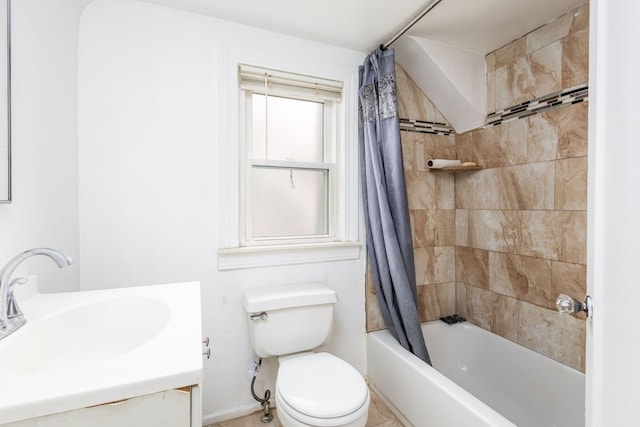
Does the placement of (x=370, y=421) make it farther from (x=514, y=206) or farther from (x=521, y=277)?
(x=514, y=206)

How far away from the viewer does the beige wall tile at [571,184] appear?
4.70 ft

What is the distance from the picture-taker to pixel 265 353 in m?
1.50

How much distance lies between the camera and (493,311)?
6.24ft

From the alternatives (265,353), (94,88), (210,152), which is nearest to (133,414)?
(265,353)

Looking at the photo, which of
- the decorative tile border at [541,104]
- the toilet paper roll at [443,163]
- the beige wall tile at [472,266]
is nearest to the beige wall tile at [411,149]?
the toilet paper roll at [443,163]

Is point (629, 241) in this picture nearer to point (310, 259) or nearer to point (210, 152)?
point (310, 259)

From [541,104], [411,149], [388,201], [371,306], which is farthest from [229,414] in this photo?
[541,104]

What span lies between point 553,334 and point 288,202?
162cm

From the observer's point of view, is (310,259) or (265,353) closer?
(265,353)

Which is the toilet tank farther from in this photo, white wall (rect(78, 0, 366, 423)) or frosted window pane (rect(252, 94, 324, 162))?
frosted window pane (rect(252, 94, 324, 162))

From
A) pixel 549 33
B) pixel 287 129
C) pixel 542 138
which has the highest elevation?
pixel 549 33

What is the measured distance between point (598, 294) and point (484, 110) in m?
1.62

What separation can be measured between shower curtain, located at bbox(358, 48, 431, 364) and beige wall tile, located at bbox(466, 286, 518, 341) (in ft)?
1.82

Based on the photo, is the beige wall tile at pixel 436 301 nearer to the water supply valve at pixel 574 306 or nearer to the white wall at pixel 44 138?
the water supply valve at pixel 574 306
